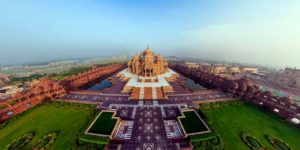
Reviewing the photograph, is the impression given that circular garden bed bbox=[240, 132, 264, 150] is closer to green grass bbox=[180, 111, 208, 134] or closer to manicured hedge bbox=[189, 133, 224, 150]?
manicured hedge bbox=[189, 133, 224, 150]

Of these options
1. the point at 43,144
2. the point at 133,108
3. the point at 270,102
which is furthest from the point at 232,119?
the point at 43,144

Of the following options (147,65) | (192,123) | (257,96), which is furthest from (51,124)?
(257,96)

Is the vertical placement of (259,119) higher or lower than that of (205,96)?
lower

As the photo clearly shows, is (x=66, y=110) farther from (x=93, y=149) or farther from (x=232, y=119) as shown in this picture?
(x=232, y=119)

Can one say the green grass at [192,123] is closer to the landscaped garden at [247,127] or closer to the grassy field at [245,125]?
the landscaped garden at [247,127]

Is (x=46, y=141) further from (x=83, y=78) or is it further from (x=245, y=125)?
(x=245, y=125)

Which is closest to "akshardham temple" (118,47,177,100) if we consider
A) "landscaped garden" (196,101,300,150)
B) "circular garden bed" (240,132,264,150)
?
"landscaped garden" (196,101,300,150)
